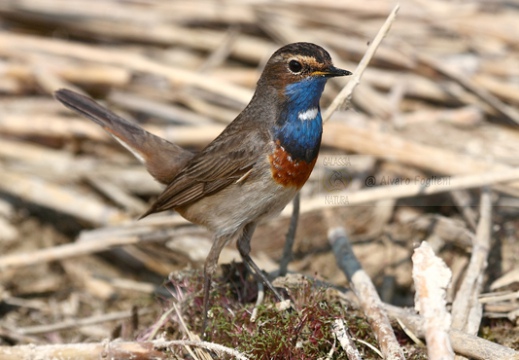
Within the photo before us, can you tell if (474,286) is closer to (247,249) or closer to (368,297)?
(368,297)

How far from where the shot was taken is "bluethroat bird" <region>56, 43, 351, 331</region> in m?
4.81

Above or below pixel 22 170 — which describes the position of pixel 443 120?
above

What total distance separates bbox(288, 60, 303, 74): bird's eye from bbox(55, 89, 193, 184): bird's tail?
1.26 m

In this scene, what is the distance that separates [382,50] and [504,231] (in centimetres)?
260

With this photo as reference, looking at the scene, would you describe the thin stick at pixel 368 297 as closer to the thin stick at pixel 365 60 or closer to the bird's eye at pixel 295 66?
the thin stick at pixel 365 60

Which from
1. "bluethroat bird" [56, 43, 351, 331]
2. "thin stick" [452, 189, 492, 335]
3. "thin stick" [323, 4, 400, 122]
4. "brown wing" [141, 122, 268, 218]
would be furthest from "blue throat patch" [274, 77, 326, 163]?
"thin stick" [452, 189, 492, 335]

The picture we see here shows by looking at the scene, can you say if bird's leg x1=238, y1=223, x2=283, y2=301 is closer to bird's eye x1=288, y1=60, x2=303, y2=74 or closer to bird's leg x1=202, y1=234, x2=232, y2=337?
bird's leg x1=202, y1=234, x2=232, y2=337

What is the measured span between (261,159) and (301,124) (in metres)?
0.36

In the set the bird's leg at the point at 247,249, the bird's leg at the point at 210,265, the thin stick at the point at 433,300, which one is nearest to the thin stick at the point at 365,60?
the bird's leg at the point at 247,249

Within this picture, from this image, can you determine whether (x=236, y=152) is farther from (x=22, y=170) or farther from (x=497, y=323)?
(x=22, y=170)

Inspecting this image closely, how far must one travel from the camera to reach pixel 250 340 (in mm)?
4426

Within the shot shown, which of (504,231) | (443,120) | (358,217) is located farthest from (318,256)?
(443,120)

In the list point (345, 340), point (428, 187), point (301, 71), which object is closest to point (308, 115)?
point (301, 71)

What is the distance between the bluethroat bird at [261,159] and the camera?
4.81m
